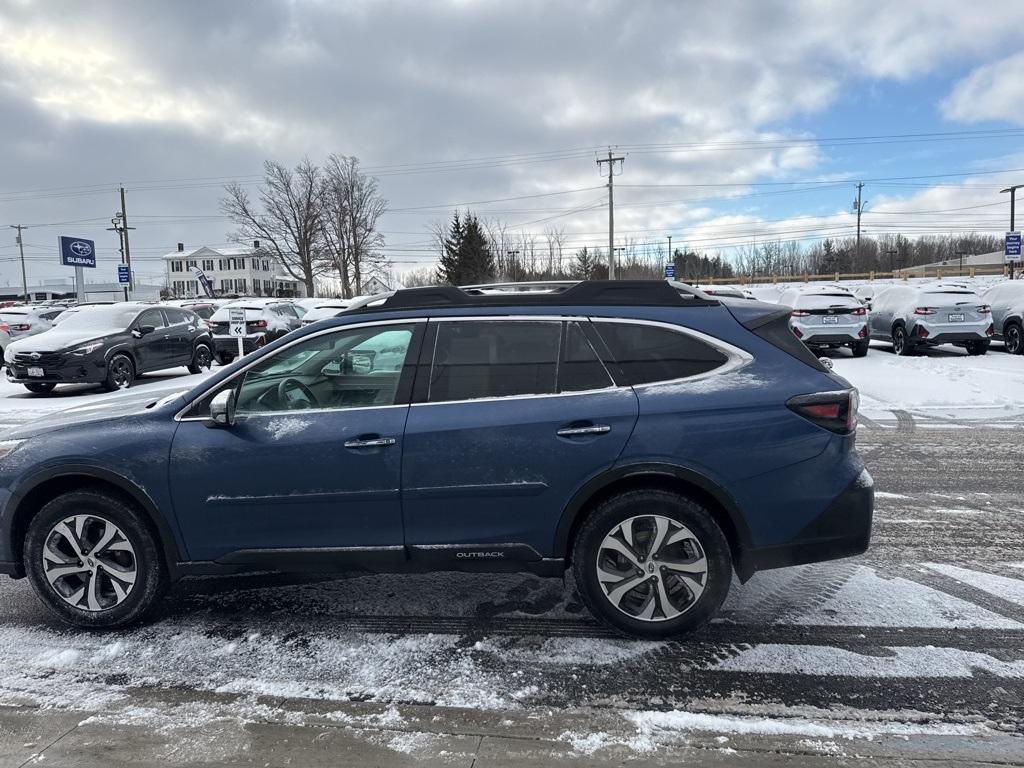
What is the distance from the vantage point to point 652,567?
134 inches

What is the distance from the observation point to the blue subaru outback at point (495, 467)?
3328mm

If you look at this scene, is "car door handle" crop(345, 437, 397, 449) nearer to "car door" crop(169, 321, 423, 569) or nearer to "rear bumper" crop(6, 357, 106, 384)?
"car door" crop(169, 321, 423, 569)

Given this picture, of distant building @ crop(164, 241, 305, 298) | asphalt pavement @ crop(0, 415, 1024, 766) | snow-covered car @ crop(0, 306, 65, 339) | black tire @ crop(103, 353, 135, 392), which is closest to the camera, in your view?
asphalt pavement @ crop(0, 415, 1024, 766)

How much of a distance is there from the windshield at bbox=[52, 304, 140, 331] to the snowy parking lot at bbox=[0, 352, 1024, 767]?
11.1 m

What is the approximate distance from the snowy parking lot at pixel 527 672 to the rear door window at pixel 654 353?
1.36 m

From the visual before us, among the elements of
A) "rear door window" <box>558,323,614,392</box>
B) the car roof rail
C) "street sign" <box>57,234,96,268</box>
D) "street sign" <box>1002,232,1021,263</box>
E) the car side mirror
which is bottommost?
the car side mirror

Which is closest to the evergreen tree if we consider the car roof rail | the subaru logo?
the subaru logo

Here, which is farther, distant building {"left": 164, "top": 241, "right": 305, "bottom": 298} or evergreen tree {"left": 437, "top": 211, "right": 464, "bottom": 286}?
distant building {"left": 164, "top": 241, "right": 305, "bottom": 298}

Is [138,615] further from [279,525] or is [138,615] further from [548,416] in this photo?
[548,416]

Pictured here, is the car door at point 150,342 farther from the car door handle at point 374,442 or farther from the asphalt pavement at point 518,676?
the car door handle at point 374,442

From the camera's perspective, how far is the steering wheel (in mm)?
3580

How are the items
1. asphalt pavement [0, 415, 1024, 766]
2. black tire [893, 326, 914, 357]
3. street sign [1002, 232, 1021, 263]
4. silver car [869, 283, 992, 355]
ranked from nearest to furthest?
asphalt pavement [0, 415, 1024, 766] < silver car [869, 283, 992, 355] < black tire [893, 326, 914, 357] < street sign [1002, 232, 1021, 263]

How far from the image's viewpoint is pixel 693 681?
10.2 ft

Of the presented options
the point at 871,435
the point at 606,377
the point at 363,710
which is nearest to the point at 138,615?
the point at 363,710
